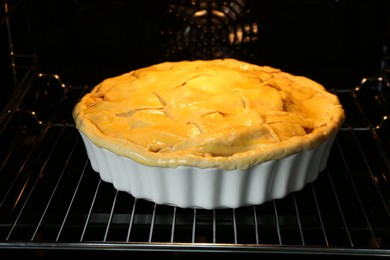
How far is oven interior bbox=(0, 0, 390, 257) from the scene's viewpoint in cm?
118

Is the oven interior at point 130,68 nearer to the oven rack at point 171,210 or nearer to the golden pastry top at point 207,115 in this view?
the oven rack at point 171,210

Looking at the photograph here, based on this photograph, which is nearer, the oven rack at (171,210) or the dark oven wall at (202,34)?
the oven rack at (171,210)

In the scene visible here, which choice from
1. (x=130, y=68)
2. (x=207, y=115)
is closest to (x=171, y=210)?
(x=207, y=115)

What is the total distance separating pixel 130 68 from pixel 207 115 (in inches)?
19.0

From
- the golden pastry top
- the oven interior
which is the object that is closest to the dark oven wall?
the oven interior

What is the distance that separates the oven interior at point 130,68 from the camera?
3.89 feet

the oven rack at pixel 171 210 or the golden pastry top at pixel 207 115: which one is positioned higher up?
the golden pastry top at pixel 207 115

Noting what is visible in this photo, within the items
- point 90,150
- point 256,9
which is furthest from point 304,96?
point 90,150

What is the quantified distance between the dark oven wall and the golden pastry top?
0.13 metres

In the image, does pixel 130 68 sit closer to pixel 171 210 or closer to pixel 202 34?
pixel 202 34

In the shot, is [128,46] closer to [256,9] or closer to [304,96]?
[256,9]

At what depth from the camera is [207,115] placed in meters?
1.22

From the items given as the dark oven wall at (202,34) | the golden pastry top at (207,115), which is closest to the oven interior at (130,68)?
the dark oven wall at (202,34)

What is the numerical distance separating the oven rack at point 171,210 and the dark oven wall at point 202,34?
7.6 inches
